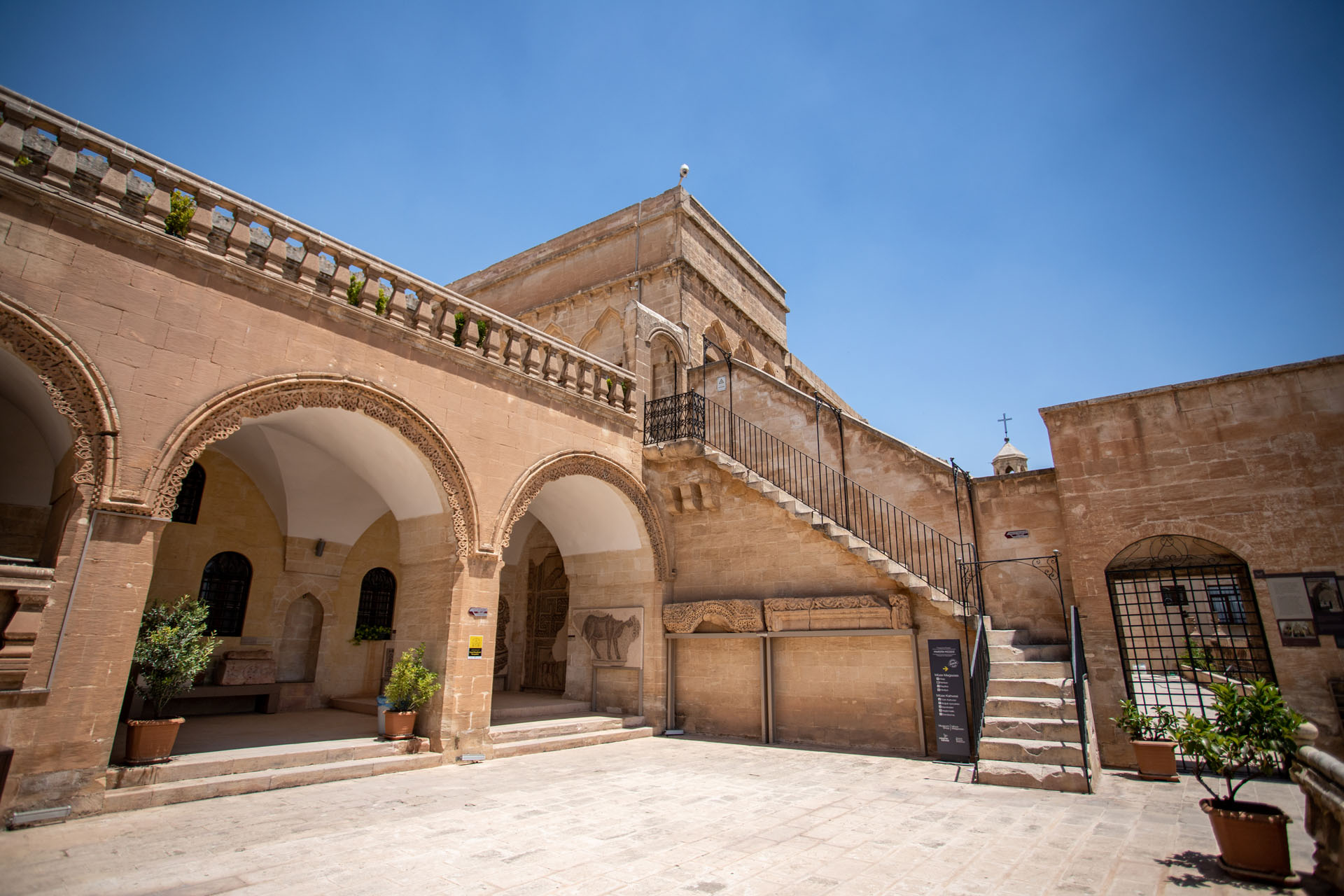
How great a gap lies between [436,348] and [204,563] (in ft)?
17.3

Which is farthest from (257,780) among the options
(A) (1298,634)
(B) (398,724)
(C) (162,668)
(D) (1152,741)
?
(A) (1298,634)

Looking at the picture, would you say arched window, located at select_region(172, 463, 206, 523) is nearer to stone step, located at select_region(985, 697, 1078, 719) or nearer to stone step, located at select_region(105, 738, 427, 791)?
stone step, located at select_region(105, 738, 427, 791)

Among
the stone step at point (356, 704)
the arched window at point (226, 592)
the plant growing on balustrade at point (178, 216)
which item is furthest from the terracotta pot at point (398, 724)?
the plant growing on balustrade at point (178, 216)

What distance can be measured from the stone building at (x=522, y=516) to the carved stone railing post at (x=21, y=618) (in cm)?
2

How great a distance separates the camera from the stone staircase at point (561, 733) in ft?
28.7

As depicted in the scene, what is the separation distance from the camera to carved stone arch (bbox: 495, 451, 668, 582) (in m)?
9.22

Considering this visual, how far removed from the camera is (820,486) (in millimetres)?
11734

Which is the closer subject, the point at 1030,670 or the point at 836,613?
the point at 1030,670

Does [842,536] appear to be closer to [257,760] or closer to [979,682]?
[979,682]

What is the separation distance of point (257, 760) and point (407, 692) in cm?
182

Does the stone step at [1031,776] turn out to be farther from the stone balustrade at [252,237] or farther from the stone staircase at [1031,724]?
the stone balustrade at [252,237]

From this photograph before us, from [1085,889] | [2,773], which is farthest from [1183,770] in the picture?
[2,773]

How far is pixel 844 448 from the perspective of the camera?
1159 centimetres

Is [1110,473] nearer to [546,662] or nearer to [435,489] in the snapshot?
[435,489]
